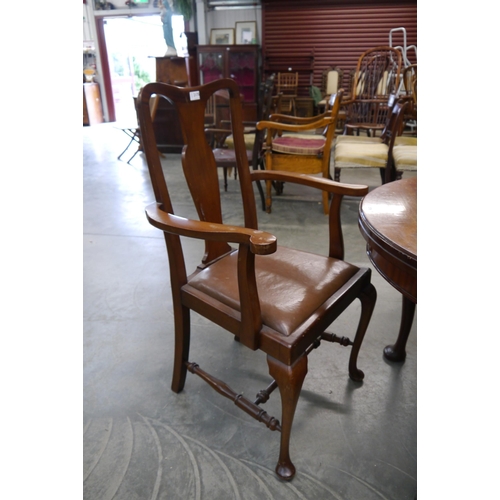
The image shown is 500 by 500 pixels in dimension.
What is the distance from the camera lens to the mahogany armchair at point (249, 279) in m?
0.99

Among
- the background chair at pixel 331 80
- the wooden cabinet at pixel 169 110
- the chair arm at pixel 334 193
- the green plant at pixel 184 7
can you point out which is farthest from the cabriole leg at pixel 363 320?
the green plant at pixel 184 7

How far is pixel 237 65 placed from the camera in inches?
269

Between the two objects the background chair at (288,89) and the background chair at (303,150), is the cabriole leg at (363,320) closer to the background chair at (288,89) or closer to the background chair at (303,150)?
the background chair at (303,150)

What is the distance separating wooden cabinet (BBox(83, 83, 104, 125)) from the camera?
8.63 metres

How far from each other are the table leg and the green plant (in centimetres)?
718

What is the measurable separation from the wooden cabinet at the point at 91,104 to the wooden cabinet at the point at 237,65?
10.3 ft

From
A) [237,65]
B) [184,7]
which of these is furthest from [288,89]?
[184,7]

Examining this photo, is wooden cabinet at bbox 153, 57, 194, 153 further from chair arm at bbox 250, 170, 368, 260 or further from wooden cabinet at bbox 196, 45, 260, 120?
chair arm at bbox 250, 170, 368, 260

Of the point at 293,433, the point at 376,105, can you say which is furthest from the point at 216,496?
the point at 376,105

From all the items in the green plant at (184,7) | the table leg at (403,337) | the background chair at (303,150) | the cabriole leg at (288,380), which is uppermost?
the green plant at (184,7)
